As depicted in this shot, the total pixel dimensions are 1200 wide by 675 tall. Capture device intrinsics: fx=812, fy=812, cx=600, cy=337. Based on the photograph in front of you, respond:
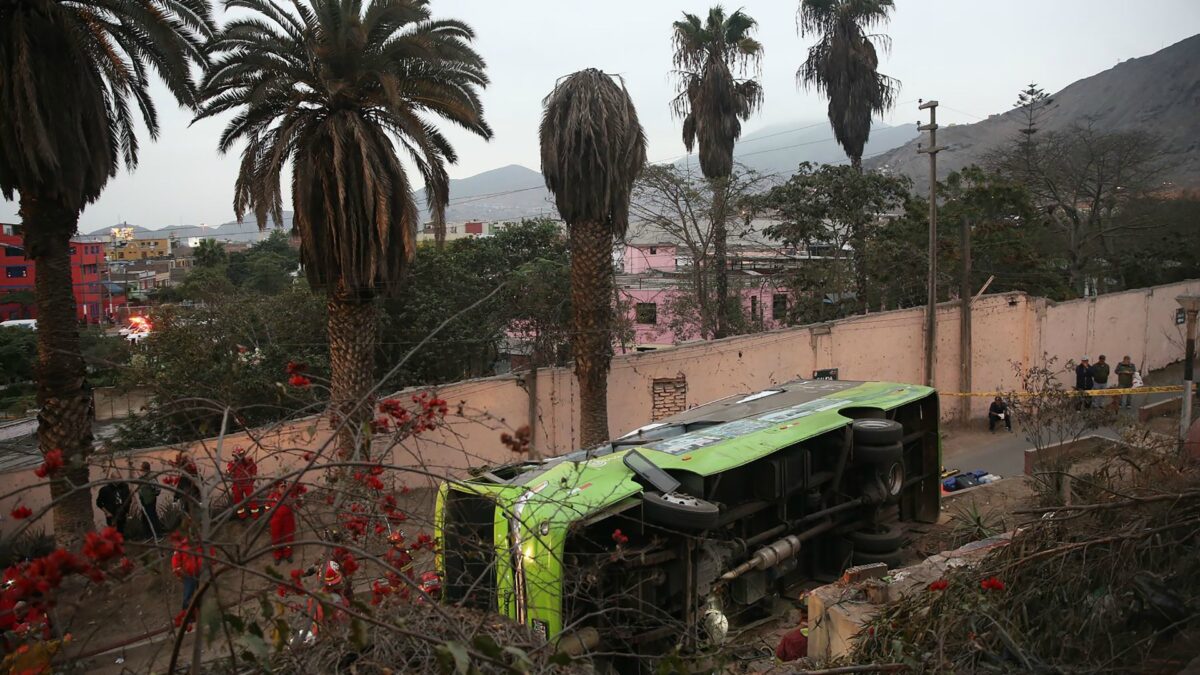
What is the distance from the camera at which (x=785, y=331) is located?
1923 cm

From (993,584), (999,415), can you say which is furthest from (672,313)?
(993,584)

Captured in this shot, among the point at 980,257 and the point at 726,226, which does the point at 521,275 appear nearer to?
the point at 726,226

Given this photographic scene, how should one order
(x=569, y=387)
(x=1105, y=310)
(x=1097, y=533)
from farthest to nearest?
(x=1105, y=310), (x=569, y=387), (x=1097, y=533)

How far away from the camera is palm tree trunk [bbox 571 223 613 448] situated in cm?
1506

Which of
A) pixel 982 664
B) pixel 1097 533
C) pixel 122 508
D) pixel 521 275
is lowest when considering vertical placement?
pixel 982 664

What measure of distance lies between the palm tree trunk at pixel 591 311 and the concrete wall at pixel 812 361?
3.48 ft

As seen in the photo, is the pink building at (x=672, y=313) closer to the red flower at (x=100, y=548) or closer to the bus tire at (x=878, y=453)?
the bus tire at (x=878, y=453)

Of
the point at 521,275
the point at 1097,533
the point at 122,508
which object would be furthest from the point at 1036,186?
Answer: the point at 122,508

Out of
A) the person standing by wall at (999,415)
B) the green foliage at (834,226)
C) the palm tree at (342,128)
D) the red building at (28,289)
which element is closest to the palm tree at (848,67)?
the green foliage at (834,226)

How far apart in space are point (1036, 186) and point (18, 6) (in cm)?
3474

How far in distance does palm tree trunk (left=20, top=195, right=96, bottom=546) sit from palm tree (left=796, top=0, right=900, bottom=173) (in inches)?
1015

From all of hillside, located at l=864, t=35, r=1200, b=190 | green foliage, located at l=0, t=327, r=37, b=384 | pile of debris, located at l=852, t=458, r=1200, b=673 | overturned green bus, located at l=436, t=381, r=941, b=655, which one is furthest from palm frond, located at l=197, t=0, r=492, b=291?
hillside, located at l=864, t=35, r=1200, b=190

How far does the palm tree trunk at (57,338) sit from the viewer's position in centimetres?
1136

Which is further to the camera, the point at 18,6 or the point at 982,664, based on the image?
the point at 18,6
